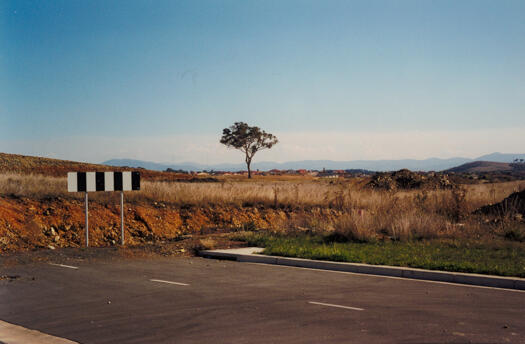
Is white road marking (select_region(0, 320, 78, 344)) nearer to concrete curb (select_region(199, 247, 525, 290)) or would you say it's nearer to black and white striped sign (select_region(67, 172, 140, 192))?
concrete curb (select_region(199, 247, 525, 290))

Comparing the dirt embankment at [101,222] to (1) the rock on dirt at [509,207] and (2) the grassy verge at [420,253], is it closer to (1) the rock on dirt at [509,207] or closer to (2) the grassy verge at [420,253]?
(2) the grassy verge at [420,253]

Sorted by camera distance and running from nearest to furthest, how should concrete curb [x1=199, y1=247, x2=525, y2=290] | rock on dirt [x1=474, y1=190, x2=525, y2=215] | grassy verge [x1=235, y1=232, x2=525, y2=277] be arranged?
1. concrete curb [x1=199, y1=247, x2=525, y2=290]
2. grassy verge [x1=235, y1=232, x2=525, y2=277]
3. rock on dirt [x1=474, y1=190, x2=525, y2=215]

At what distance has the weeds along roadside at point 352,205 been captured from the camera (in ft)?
58.9

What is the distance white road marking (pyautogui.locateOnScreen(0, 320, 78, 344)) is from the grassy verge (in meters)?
7.68

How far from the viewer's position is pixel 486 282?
36.2 feet

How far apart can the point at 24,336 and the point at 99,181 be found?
10960 millimetres

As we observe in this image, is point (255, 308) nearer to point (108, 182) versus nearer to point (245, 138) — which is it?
point (108, 182)

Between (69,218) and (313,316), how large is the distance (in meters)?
16.3

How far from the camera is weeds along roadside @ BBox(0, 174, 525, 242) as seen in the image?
17953 millimetres

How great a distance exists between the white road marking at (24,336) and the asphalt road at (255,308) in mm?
154

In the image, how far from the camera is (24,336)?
773cm

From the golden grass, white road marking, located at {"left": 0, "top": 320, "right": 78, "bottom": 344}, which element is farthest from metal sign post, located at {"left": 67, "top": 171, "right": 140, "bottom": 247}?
white road marking, located at {"left": 0, "top": 320, "right": 78, "bottom": 344}

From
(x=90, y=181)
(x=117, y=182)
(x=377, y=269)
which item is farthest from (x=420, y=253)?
(x=90, y=181)

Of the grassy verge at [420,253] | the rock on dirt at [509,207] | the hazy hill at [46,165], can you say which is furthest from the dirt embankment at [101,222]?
the hazy hill at [46,165]
